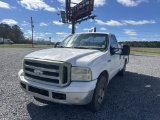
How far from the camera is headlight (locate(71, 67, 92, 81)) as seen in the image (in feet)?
11.3

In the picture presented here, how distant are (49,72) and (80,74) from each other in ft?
1.99

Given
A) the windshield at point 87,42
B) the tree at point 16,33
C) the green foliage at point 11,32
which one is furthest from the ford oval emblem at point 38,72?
the tree at point 16,33

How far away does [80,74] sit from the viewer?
3.45 m

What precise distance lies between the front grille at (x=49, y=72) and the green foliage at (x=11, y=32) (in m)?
104

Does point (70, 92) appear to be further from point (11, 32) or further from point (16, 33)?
point (16, 33)

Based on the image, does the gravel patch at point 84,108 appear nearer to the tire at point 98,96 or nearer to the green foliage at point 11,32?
the tire at point 98,96

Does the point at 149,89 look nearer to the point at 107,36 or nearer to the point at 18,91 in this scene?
the point at 107,36

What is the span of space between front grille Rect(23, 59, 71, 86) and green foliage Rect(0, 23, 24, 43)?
104 meters

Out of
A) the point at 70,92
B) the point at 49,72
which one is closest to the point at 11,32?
the point at 49,72

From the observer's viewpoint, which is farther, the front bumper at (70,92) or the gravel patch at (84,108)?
the gravel patch at (84,108)

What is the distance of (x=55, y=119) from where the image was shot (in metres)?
3.64

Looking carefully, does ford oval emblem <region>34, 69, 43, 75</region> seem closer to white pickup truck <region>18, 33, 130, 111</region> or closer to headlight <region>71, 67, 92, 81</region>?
white pickup truck <region>18, 33, 130, 111</region>

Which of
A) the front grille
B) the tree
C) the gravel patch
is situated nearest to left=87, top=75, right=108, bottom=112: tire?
the gravel patch

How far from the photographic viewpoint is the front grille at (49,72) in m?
3.39
